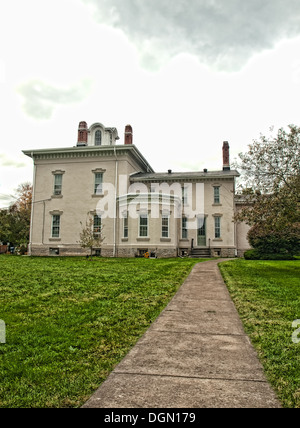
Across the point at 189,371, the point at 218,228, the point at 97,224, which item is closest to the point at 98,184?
the point at 97,224

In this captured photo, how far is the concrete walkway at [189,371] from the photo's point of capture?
2.80 metres

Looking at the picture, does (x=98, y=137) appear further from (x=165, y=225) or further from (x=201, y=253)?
(x=201, y=253)

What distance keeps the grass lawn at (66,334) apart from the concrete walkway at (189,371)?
8.4 inches

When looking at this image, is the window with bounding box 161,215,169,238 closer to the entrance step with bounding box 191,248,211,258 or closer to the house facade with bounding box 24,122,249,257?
the house facade with bounding box 24,122,249,257

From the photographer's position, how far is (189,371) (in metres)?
3.46

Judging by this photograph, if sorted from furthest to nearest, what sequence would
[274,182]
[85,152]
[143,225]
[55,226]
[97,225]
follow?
[55,226], [85,152], [97,225], [143,225], [274,182]

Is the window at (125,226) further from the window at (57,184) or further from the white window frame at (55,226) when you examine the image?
the window at (57,184)

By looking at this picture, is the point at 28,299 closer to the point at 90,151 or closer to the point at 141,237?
the point at 141,237

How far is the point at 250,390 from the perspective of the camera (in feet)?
9.93

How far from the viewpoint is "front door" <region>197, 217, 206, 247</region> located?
30277mm

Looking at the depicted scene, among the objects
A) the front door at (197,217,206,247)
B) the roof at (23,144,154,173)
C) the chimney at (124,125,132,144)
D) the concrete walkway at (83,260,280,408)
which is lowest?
the concrete walkway at (83,260,280,408)

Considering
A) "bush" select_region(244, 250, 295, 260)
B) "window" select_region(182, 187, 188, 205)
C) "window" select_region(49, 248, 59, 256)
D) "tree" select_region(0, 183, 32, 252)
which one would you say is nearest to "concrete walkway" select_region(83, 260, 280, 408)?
"bush" select_region(244, 250, 295, 260)

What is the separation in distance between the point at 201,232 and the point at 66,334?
86.7 ft

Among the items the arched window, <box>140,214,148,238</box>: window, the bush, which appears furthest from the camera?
the arched window
